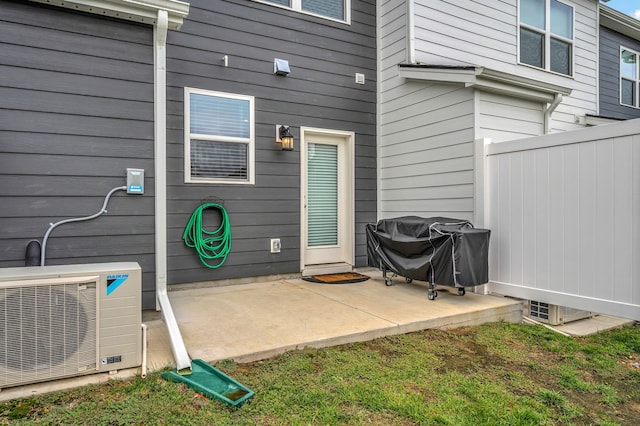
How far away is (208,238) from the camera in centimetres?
457

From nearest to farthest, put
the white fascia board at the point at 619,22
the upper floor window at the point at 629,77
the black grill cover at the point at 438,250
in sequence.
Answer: the black grill cover at the point at 438,250 → the white fascia board at the point at 619,22 → the upper floor window at the point at 629,77

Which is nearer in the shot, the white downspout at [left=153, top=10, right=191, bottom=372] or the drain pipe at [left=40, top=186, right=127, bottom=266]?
the drain pipe at [left=40, top=186, right=127, bottom=266]

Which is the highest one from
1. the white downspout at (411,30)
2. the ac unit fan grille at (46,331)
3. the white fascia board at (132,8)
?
the white downspout at (411,30)

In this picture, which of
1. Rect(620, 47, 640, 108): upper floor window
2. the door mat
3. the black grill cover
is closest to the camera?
the black grill cover

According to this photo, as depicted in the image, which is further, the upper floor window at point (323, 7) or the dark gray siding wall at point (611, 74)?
the dark gray siding wall at point (611, 74)

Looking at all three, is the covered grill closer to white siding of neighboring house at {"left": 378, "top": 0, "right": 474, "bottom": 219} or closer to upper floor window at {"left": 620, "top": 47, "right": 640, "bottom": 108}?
white siding of neighboring house at {"left": 378, "top": 0, "right": 474, "bottom": 219}

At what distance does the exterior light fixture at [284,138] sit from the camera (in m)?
4.99

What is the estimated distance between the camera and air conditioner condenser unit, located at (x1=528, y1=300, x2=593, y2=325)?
4234mm

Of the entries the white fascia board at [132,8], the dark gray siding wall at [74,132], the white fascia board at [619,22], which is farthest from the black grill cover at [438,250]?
the white fascia board at [619,22]

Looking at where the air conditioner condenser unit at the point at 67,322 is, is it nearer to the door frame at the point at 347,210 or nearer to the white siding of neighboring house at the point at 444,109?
the door frame at the point at 347,210

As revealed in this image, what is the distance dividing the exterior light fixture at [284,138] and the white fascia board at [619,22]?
6767mm

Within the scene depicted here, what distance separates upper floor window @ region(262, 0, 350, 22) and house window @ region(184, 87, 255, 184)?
1465 mm

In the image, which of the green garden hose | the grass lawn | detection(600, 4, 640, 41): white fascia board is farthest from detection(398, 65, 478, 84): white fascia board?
detection(600, 4, 640, 41): white fascia board

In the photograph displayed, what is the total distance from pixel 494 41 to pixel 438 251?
3952 mm
